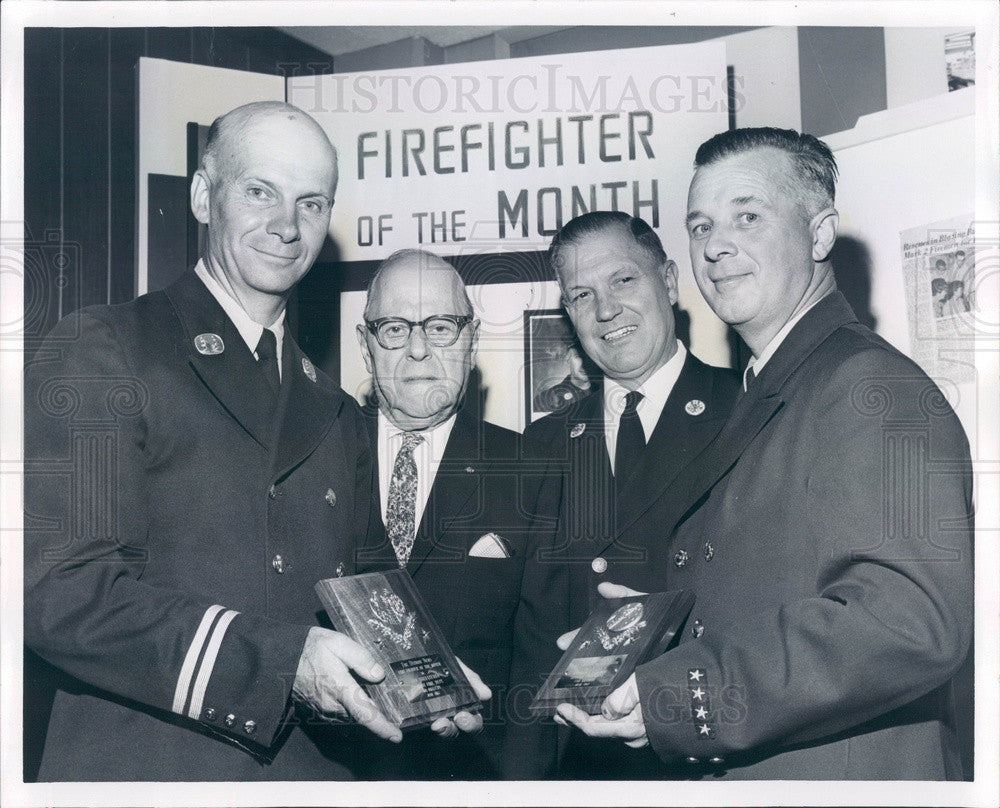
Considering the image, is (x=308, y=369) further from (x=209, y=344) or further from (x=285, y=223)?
(x=285, y=223)

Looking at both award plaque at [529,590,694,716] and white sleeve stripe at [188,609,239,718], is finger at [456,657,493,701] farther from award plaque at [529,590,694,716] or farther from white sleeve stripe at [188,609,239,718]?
white sleeve stripe at [188,609,239,718]

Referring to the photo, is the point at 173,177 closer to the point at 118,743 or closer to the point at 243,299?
the point at 243,299

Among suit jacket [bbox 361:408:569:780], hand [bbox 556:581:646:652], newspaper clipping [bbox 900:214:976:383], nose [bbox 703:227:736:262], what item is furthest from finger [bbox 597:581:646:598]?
newspaper clipping [bbox 900:214:976:383]

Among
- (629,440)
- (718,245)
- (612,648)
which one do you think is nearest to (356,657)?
(612,648)

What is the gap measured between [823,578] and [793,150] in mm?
1085

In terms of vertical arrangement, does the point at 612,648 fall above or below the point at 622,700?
above

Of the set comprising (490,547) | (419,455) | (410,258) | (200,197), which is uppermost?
(200,197)

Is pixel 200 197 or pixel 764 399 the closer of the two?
pixel 764 399

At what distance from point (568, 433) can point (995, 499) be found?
110 centimetres

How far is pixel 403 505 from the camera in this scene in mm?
2746

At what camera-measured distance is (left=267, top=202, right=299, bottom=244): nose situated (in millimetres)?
2771

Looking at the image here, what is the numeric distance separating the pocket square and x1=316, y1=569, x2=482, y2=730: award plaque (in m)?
0.18

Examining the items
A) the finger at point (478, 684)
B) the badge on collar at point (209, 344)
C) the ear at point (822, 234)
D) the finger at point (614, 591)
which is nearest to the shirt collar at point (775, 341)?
the ear at point (822, 234)

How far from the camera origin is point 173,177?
112 inches
